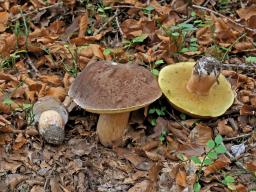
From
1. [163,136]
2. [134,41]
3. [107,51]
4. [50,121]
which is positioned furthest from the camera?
[134,41]

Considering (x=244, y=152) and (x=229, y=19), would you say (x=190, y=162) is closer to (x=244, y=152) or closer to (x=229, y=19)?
(x=244, y=152)

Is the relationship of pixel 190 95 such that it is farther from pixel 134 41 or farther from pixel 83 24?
pixel 83 24

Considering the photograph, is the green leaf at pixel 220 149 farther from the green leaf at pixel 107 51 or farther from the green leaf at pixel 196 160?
the green leaf at pixel 107 51

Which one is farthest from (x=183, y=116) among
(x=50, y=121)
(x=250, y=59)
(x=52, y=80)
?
(x=52, y=80)

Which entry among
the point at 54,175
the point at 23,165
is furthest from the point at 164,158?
the point at 23,165

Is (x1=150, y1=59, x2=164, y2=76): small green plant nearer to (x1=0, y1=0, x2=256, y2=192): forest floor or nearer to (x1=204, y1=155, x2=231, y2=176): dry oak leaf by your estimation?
(x1=0, y1=0, x2=256, y2=192): forest floor

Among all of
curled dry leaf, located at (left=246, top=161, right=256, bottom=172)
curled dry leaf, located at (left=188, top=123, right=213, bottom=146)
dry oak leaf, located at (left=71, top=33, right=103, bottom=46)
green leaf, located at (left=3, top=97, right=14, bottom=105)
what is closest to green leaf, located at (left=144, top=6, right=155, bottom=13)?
dry oak leaf, located at (left=71, top=33, right=103, bottom=46)
